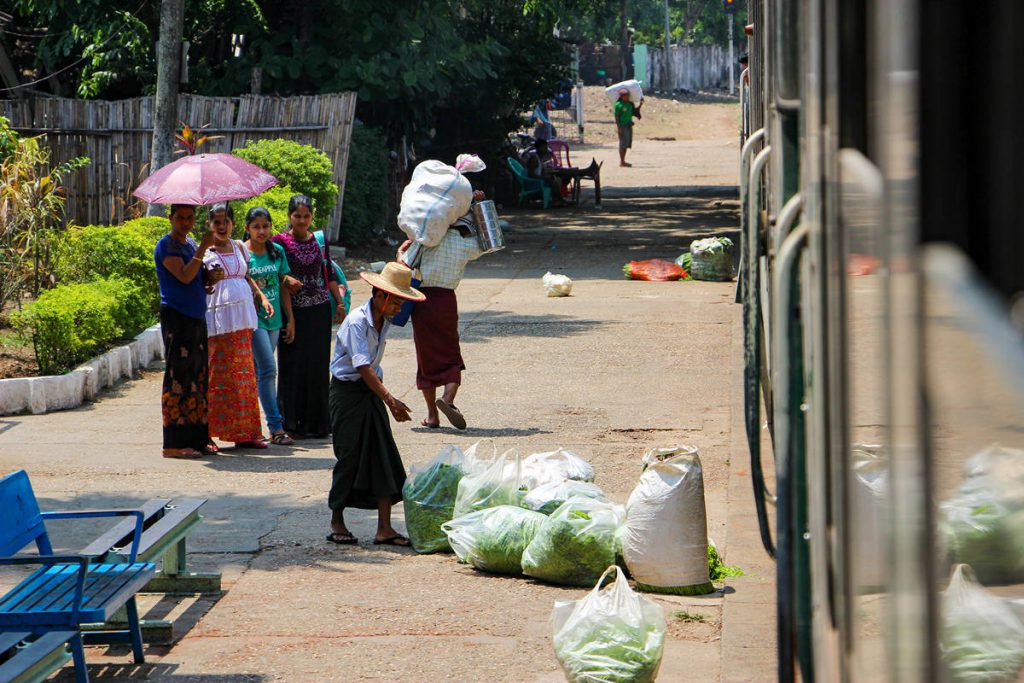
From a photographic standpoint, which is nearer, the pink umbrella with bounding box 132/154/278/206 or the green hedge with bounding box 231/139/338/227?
the pink umbrella with bounding box 132/154/278/206

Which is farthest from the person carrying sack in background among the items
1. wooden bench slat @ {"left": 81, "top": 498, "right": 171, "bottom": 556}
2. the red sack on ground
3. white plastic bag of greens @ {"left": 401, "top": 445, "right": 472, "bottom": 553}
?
the red sack on ground

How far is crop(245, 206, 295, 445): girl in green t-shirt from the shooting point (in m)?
8.48

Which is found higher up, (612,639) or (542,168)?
(542,168)

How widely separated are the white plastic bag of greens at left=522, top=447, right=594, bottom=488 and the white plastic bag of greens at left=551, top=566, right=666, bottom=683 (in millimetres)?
1974

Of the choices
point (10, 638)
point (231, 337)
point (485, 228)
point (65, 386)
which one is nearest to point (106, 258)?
point (65, 386)

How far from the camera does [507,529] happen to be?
20.0 feet

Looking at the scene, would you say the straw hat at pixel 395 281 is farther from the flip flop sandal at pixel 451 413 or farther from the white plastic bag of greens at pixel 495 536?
the flip flop sandal at pixel 451 413

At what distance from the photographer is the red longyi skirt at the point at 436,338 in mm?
8852

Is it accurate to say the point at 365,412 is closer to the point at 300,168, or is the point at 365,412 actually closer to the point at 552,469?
the point at 552,469

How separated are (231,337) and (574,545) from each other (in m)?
3.29

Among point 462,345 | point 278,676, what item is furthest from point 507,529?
point 462,345

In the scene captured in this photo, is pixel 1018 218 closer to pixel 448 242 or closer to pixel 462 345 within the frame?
pixel 448 242

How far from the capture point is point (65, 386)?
9.66m

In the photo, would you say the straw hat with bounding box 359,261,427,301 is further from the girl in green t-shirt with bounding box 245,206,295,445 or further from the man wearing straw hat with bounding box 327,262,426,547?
the girl in green t-shirt with bounding box 245,206,295,445
